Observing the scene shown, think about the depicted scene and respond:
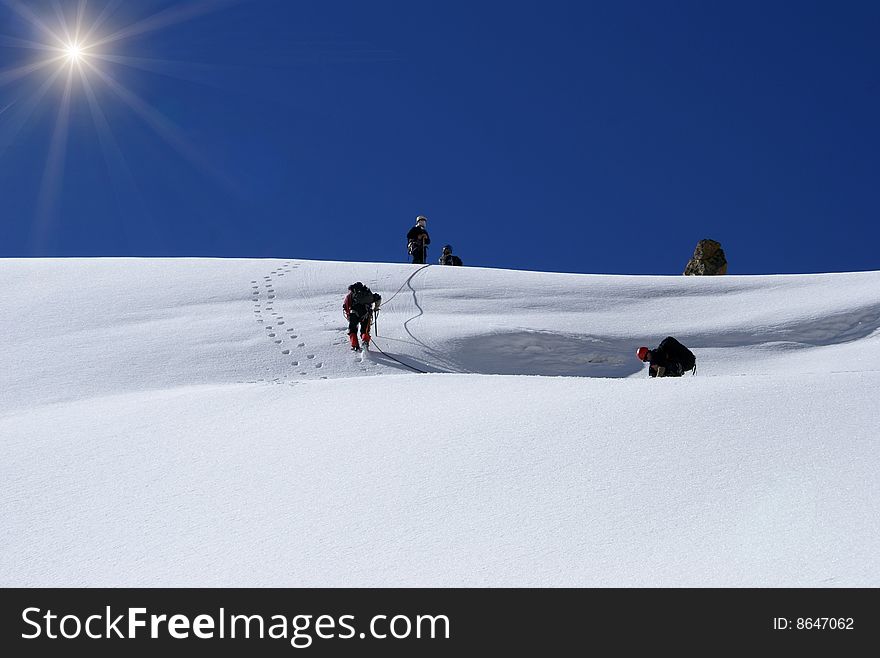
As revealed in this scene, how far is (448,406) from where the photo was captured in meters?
5.96

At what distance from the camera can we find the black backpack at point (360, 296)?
10.1 m

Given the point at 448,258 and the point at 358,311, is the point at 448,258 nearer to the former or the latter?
the point at 448,258

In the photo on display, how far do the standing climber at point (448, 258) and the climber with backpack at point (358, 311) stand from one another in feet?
25.9

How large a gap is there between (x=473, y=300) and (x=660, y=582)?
10307 mm

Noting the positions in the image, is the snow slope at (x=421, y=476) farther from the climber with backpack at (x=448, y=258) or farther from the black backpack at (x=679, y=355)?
the climber with backpack at (x=448, y=258)

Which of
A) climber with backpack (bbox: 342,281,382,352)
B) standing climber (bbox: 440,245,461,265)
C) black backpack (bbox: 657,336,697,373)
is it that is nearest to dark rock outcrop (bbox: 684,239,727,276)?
standing climber (bbox: 440,245,461,265)

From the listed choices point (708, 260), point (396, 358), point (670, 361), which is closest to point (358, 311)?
point (396, 358)

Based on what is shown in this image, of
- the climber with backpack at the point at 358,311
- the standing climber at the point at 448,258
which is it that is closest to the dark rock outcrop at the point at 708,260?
the standing climber at the point at 448,258

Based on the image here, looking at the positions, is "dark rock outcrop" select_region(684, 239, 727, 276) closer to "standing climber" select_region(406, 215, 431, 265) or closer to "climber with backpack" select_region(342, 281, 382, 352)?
"standing climber" select_region(406, 215, 431, 265)

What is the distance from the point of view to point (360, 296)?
33.1ft

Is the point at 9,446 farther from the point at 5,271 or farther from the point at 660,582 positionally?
the point at 5,271

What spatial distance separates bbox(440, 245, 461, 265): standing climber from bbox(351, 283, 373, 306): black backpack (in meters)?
7.98

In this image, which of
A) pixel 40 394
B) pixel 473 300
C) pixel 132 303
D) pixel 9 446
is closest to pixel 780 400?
pixel 9 446

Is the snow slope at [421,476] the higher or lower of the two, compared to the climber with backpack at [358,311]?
lower
